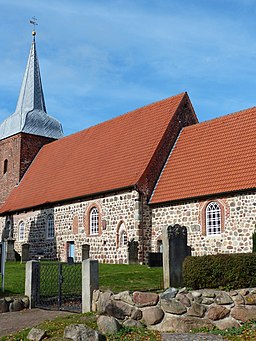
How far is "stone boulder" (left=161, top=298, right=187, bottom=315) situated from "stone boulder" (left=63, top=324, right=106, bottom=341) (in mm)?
1419

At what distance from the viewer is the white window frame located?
80.9 ft

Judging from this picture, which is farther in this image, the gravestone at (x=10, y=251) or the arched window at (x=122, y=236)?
the gravestone at (x=10, y=251)

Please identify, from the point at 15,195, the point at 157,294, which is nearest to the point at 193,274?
the point at 157,294

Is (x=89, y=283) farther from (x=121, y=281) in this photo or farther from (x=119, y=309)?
(x=121, y=281)

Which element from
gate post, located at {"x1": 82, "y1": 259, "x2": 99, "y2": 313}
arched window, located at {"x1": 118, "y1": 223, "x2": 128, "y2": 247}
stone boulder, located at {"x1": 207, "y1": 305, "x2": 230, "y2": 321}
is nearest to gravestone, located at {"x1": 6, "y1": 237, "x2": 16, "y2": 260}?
arched window, located at {"x1": 118, "y1": 223, "x2": 128, "y2": 247}

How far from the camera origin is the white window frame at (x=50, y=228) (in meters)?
24.7

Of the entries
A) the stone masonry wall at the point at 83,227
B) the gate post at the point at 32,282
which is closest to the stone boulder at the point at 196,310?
the gate post at the point at 32,282

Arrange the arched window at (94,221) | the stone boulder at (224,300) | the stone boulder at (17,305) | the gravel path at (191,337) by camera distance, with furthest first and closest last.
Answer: the arched window at (94,221) < the stone boulder at (17,305) < the stone boulder at (224,300) < the gravel path at (191,337)

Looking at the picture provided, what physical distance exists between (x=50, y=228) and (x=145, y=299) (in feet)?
55.0

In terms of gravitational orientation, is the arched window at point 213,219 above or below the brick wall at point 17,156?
below

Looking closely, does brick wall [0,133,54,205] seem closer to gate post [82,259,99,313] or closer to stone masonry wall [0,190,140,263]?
stone masonry wall [0,190,140,263]

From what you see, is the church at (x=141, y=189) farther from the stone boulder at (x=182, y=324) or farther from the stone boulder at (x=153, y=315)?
the stone boulder at (x=153, y=315)

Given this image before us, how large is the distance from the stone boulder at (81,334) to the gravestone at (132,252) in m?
11.3

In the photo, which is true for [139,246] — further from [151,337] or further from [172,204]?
[151,337]
